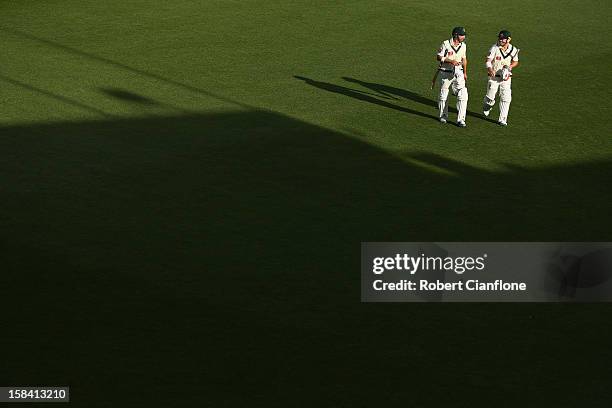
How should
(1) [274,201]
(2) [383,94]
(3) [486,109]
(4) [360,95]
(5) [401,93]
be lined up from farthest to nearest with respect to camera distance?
(5) [401,93] < (2) [383,94] < (4) [360,95] < (3) [486,109] < (1) [274,201]

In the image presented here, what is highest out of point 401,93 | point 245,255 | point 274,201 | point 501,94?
point 401,93

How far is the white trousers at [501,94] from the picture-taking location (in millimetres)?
21312

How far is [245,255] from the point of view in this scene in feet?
49.6

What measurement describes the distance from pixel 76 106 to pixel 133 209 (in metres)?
5.91

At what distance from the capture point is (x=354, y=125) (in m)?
21.3

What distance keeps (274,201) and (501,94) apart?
628cm

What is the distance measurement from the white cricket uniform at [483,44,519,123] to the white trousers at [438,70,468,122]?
625 millimetres

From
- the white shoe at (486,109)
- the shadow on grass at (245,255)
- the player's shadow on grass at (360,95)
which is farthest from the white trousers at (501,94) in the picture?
the shadow on grass at (245,255)

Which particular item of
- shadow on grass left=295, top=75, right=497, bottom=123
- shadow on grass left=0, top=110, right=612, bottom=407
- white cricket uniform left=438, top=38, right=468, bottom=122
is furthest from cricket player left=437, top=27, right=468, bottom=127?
shadow on grass left=0, top=110, right=612, bottom=407

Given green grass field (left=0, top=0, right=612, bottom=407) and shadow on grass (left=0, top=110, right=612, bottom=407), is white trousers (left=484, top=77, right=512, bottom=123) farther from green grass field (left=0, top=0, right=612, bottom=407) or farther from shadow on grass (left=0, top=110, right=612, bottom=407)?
shadow on grass (left=0, top=110, right=612, bottom=407)

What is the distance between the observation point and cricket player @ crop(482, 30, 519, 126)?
21.2 m

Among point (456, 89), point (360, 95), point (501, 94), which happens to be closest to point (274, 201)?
point (456, 89)

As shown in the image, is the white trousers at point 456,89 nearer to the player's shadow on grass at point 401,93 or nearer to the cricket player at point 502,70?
the cricket player at point 502,70

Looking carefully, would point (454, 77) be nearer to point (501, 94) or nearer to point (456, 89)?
point (456, 89)
